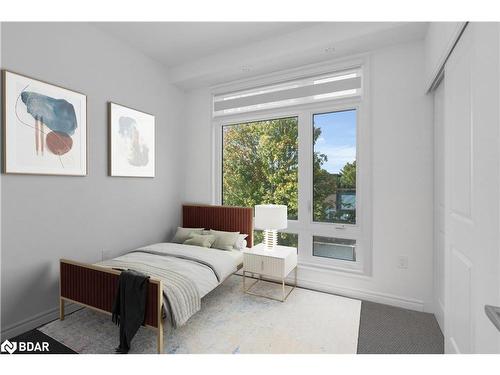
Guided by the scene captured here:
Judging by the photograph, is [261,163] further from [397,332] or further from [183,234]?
[397,332]

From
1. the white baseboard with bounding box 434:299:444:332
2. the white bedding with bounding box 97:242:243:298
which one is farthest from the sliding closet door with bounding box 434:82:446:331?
the white bedding with bounding box 97:242:243:298

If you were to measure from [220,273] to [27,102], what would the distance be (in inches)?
91.5

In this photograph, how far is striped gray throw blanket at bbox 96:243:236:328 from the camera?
1.89 m

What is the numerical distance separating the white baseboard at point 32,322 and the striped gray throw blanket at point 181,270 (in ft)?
1.73

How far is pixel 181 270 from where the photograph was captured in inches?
88.2

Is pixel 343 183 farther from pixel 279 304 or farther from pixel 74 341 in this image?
pixel 74 341

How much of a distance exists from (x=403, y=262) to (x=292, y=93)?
2.36 m

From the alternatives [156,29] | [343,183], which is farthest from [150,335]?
[156,29]

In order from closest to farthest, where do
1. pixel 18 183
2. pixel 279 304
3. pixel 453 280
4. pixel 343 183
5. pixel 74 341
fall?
1. pixel 453 280
2. pixel 74 341
3. pixel 18 183
4. pixel 279 304
5. pixel 343 183

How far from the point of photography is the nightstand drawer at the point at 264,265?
261 cm

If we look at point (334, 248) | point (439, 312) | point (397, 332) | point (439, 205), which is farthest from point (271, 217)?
point (439, 312)

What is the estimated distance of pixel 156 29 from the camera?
106 inches
